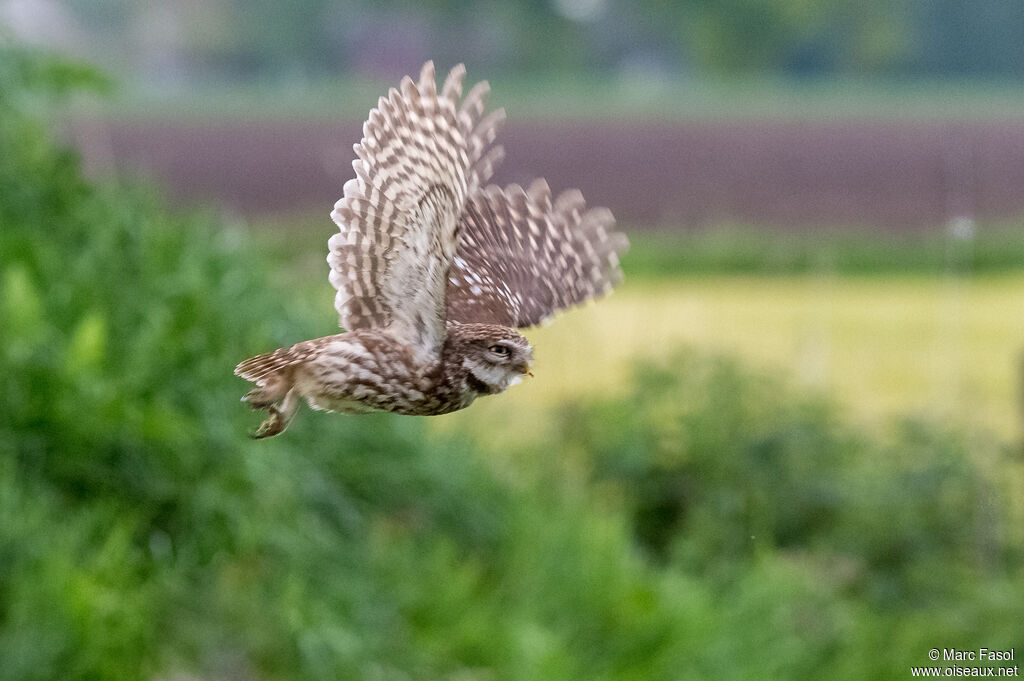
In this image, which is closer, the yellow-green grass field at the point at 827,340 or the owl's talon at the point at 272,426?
the owl's talon at the point at 272,426

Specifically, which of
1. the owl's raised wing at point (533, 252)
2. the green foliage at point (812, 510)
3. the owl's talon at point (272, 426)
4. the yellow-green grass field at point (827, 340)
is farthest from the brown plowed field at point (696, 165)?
the owl's talon at point (272, 426)

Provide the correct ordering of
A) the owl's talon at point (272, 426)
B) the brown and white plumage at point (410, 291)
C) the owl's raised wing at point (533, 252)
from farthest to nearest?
the owl's raised wing at point (533, 252) < the brown and white plumage at point (410, 291) < the owl's talon at point (272, 426)

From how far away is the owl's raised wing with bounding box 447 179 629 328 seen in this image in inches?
107

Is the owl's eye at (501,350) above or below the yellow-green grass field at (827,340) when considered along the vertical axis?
above

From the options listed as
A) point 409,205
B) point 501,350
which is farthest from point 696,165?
point 501,350

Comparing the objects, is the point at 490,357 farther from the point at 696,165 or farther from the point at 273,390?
the point at 696,165

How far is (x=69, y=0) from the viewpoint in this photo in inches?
1011

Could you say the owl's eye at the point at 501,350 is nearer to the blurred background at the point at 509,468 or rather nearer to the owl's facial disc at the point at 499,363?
the owl's facial disc at the point at 499,363

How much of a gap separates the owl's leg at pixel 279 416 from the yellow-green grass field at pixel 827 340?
4.90 meters

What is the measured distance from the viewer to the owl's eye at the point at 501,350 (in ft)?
6.47

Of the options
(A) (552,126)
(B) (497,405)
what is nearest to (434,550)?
(B) (497,405)

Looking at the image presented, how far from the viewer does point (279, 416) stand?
184 cm

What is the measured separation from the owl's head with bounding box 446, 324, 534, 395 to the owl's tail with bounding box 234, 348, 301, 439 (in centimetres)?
21

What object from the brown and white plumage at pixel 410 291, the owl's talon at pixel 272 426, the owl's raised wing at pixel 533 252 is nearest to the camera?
the owl's talon at pixel 272 426
